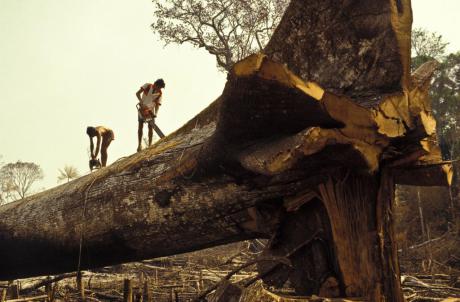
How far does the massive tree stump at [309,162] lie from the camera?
1.86 meters

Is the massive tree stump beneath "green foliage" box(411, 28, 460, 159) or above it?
beneath

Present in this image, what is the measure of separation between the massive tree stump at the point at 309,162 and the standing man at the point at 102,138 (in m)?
4.79

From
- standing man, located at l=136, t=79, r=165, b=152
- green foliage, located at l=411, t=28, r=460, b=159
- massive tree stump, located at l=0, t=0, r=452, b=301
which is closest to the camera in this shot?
massive tree stump, located at l=0, t=0, r=452, b=301

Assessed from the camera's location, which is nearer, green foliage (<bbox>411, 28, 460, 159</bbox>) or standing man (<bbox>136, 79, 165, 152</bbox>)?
standing man (<bbox>136, 79, 165, 152</bbox>)

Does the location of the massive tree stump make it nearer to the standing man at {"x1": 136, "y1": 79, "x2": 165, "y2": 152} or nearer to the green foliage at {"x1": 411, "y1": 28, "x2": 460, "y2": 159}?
the standing man at {"x1": 136, "y1": 79, "x2": 165, "y2": 152}

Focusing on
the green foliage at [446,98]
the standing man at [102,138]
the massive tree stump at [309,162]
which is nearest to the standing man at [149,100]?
the standing man at [102,138]

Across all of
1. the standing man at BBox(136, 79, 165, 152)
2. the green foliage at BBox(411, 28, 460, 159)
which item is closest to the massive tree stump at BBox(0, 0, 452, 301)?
the standing man at BBox(136, 79, 165, 152)

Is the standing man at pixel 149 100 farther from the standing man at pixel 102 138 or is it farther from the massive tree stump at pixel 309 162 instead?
the massive tree stump at pixel 309 162

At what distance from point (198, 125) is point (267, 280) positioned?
1.26m

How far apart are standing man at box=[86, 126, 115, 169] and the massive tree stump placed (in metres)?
4.79

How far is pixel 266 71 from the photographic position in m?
1.70

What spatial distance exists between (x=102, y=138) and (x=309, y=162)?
6629 mm

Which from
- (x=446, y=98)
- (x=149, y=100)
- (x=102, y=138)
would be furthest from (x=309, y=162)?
(x=446, y=98)

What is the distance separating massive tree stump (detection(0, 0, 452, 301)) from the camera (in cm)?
186
